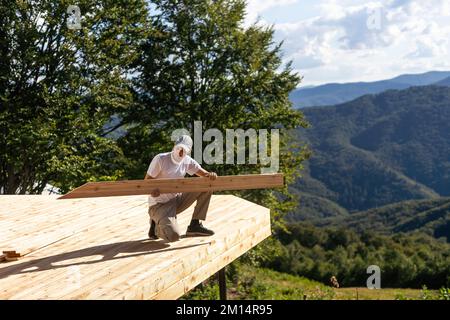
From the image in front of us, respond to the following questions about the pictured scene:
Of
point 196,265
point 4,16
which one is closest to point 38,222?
point 196,265

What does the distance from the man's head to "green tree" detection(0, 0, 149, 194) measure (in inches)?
353

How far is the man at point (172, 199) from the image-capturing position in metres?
7.36

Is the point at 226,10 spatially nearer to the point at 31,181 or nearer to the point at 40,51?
the point at 40,51

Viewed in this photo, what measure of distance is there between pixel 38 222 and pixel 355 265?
50.9 m

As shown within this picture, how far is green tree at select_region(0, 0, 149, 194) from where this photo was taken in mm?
15719

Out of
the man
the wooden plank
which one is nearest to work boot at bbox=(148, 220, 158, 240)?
the man

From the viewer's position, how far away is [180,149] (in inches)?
290

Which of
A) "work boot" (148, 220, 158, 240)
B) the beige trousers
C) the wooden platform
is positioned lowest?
the wooden platform
